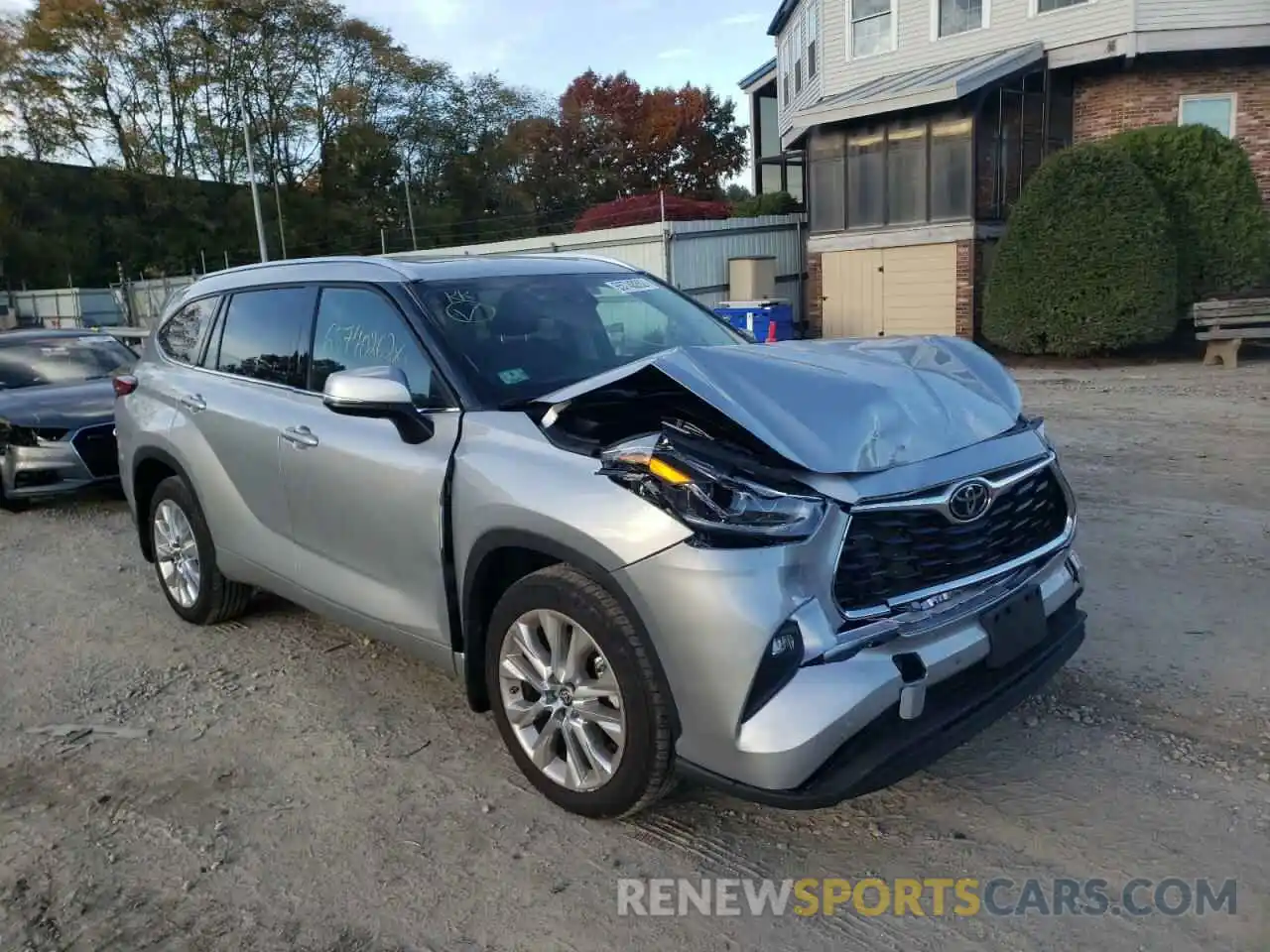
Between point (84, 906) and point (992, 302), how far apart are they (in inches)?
642

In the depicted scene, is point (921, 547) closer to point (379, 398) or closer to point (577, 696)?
point (577, 696)

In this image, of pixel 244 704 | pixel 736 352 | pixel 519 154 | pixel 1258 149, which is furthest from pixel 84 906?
pixel 519 154

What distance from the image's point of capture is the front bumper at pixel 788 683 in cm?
271

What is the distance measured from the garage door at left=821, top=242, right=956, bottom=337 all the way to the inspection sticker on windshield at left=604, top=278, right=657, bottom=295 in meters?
15.1

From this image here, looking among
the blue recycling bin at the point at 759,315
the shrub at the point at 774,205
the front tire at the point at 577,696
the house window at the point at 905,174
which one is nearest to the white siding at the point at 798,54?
the shrub at the point at 774,205

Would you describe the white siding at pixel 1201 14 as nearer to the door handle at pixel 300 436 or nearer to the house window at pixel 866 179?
the house window at pixel 866 179

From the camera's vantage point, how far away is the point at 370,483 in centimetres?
382

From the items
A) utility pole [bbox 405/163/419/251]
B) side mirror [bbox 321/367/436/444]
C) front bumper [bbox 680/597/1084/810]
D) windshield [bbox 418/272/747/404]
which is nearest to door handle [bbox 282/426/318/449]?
side mirror [bbox 321/367/436/444]

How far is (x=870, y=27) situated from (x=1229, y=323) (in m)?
11.8

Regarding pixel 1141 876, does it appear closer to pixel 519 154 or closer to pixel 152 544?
A: pixel 152 544

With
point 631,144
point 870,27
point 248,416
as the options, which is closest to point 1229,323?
point 870,27

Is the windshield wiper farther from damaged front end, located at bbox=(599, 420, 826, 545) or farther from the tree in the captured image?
the tree

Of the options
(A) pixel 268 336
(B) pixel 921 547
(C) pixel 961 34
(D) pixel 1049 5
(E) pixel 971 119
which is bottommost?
(B) pixel 921 547

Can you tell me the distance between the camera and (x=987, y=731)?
377 centimetres
